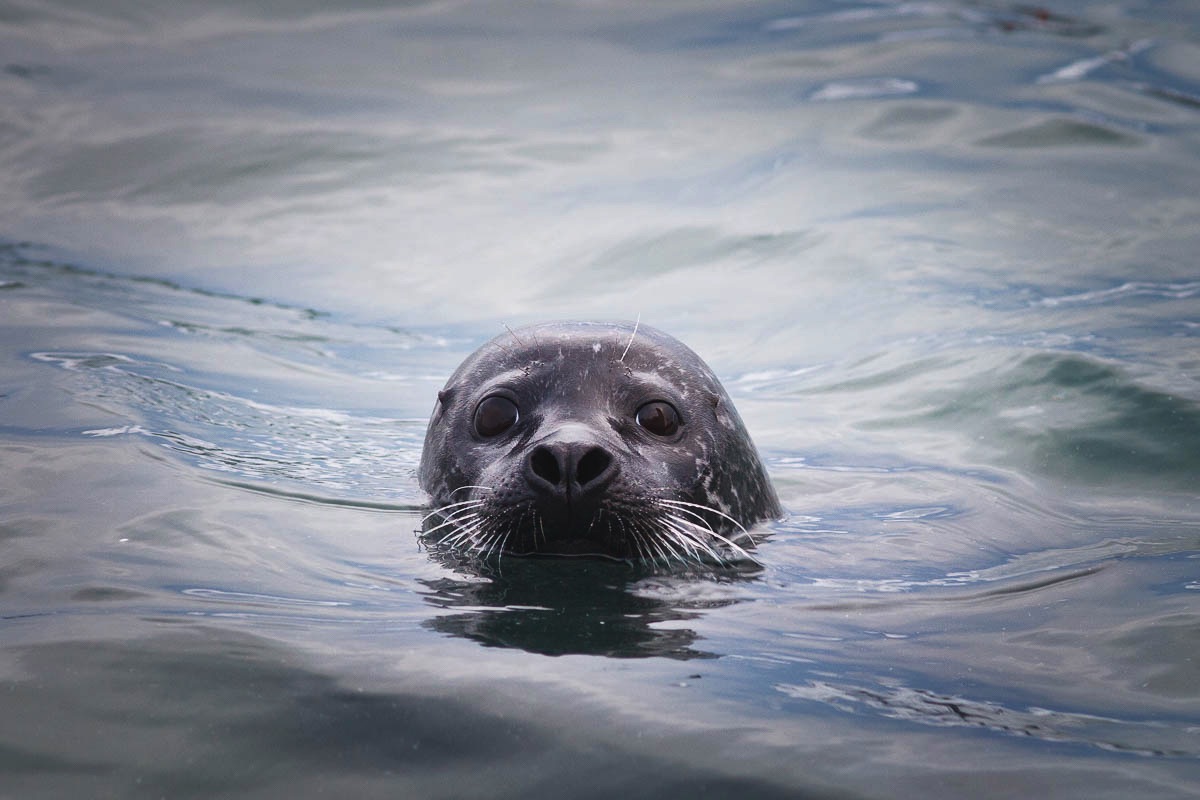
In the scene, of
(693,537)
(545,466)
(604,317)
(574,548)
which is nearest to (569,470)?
(545,466)

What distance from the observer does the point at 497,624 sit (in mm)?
3525

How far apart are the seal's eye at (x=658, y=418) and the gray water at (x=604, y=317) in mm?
607

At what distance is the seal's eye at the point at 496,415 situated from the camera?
15.8 feet

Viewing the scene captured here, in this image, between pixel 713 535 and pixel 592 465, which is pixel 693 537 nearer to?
pixel 713 535

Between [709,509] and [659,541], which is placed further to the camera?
[709,509]

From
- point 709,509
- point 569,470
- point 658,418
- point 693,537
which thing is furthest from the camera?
point 658,418

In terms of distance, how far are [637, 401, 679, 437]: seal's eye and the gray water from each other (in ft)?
1.99

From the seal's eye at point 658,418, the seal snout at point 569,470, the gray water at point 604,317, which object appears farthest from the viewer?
the seal's eye at point 658,418

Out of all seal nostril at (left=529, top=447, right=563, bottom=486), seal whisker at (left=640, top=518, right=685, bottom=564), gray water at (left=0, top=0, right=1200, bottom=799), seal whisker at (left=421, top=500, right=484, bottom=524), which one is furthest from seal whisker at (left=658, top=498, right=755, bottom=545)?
seal whisker at (left=421, top=500, right=484, bottom=524)

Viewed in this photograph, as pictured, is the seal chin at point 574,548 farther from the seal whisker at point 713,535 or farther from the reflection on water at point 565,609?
the seal whisker at point 713,535

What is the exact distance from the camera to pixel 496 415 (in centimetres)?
482

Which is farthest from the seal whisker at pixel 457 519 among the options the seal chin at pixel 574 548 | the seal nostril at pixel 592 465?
the seal nostril at pixel 592 465

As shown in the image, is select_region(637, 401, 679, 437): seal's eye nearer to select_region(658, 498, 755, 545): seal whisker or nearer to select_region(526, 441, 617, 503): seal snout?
select_region(658, 498, 755, 545): seal whisker

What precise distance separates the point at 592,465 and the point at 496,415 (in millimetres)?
754
